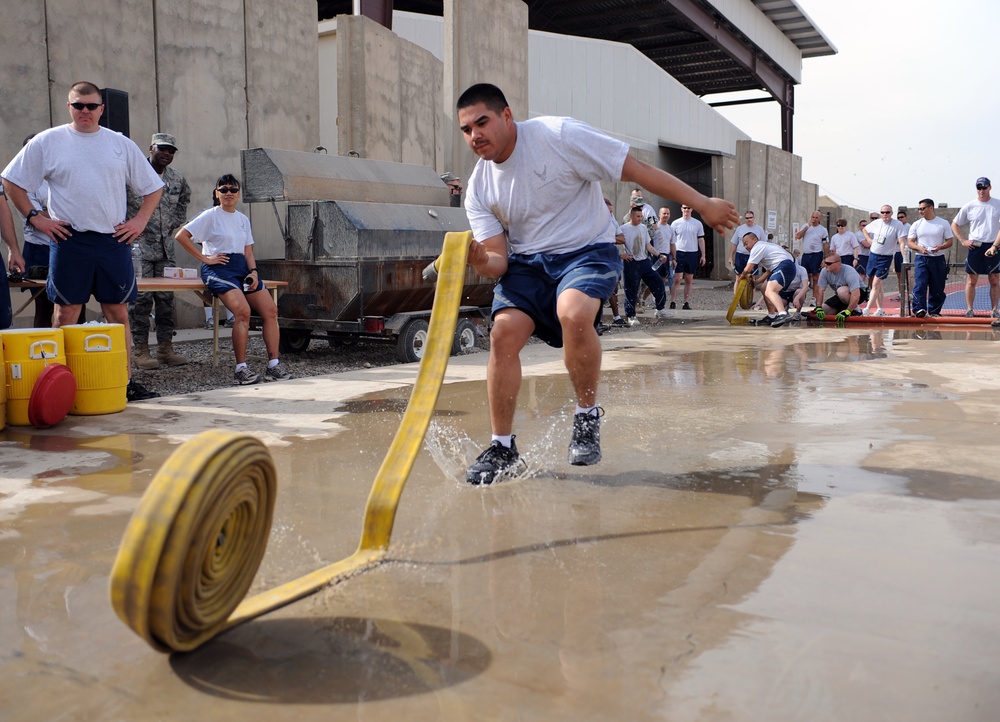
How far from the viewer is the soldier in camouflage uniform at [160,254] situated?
8.19 meters

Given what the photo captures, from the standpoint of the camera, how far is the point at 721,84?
39406 millimetres

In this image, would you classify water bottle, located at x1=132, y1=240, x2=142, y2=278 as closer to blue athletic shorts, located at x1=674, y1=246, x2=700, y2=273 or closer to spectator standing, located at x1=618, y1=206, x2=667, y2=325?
spectator standing, located at x1=618, y1=206, x2=667, y2=325

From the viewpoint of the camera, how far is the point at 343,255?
8.14 m

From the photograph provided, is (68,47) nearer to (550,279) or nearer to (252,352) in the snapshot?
(252,352)

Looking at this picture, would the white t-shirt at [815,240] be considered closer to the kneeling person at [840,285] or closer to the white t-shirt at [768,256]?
the kneeling person at [840,285]

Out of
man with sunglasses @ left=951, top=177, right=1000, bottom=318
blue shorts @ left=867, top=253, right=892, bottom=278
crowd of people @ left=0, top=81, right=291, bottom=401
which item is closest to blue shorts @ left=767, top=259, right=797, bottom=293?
man with sunglasses @ left=951, top=177, right=1000, bottom=318

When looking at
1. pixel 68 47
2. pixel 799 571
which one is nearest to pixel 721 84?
pixel 68 47

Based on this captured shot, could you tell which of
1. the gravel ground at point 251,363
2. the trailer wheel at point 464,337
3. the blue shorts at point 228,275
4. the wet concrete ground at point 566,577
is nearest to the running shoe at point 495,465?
the wet concrete ground at point 566,577

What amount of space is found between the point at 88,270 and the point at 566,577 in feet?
14.4

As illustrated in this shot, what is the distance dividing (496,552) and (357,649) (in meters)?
0.79

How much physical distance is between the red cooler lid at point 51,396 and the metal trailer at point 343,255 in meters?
3.27

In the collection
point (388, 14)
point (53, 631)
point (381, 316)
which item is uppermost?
point (388, 14)

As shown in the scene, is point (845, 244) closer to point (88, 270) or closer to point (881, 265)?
point (881, 265)

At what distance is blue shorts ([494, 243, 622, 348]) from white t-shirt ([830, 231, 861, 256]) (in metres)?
15.5
